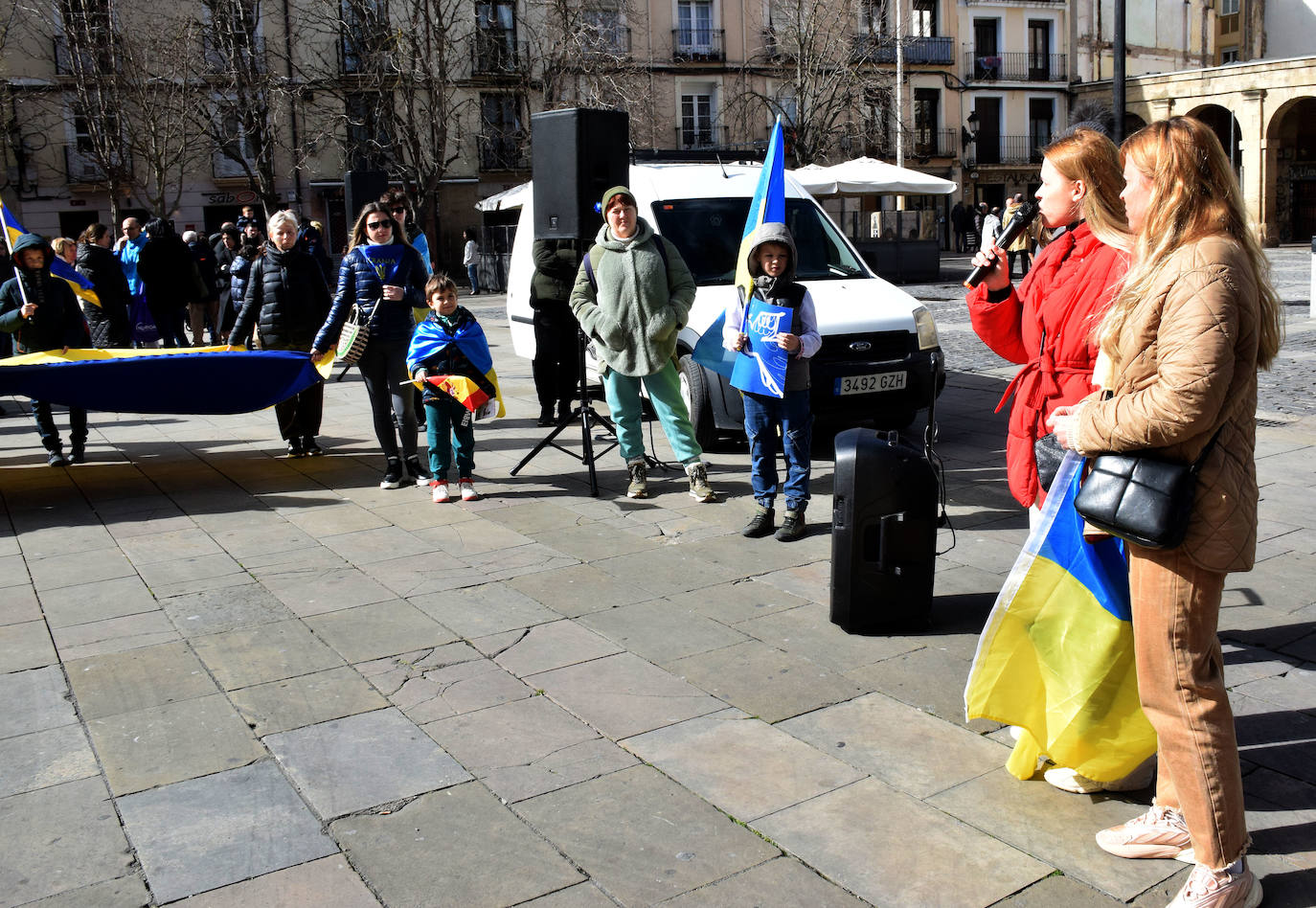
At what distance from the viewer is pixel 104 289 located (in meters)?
11.8

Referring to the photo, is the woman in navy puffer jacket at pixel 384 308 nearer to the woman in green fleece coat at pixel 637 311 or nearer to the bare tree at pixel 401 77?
the woman in green fleece coat at pixel 637 311

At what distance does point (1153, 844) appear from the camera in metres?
3.24

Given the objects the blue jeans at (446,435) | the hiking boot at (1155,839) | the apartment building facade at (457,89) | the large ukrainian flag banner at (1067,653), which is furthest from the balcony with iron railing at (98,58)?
the hiking boot at (1155,839)

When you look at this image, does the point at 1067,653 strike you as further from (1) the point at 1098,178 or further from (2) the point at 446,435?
(2) the point at 446,435

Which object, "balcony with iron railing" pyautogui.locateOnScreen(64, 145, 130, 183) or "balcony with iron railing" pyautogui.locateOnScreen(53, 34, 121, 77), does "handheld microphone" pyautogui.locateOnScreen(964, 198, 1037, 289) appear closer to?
"balcony with iron railing" pyautogui.locateOnScreen(53, 34, 121, 77)

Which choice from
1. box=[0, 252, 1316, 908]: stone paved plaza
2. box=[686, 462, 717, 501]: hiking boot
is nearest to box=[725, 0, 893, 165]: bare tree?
box=[686, 462, 717, 501]: hiking boot

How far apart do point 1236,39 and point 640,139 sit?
32539 mm

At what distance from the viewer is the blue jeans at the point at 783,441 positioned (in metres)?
6.55

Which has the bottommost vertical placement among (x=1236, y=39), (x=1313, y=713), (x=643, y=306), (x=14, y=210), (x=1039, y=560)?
(x=1313, y=713)

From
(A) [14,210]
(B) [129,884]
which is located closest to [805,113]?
(A) [14,210]

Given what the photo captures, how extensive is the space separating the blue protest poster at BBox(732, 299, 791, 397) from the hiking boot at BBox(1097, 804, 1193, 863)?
3.44 meters

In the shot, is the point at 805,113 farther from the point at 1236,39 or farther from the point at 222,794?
the point at 222,794

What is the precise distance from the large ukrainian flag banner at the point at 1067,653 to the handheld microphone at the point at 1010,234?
771 millimetres

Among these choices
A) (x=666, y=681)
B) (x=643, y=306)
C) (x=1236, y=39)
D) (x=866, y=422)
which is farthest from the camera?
(x=1236, y=39)
